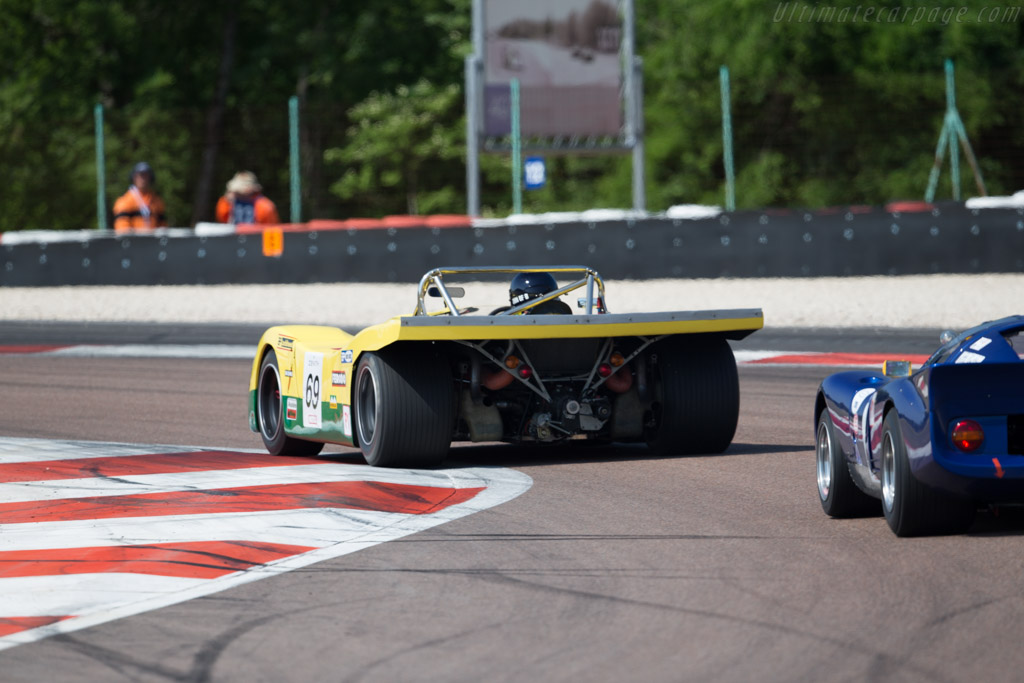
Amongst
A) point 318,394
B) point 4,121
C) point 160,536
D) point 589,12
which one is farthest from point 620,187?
point 160,536

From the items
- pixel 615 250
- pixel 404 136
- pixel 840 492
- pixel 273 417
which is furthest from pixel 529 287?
pixel 404 136

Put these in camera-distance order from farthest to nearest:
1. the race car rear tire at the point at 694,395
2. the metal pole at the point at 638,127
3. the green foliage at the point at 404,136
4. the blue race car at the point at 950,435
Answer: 1. the green foliage at the point at 404,136
2. the metal pole at the point at 638,127
3. the race car rear tire at the point at 694,395
4. the blue race car at the point at 950,435

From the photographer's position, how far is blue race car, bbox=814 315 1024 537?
5.80m

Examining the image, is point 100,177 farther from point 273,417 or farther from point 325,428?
point 325,428

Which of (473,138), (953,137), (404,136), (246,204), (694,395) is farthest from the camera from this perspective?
(404,136)

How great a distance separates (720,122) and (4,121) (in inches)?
543

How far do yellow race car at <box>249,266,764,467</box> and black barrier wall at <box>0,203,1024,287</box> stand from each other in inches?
333

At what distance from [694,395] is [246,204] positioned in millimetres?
12715

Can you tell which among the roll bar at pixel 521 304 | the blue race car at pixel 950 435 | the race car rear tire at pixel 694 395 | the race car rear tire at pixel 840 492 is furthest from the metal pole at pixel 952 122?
the blue race car at pixel 950 435

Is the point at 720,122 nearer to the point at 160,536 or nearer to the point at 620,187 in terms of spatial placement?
the point at 620,187

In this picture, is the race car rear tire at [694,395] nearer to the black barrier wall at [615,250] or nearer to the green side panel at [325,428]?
the green side panel at [325,428]

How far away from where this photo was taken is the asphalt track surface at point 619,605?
4.43 metres

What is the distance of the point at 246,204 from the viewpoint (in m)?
20.6

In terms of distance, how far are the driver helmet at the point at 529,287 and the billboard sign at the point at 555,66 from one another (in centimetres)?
1454
